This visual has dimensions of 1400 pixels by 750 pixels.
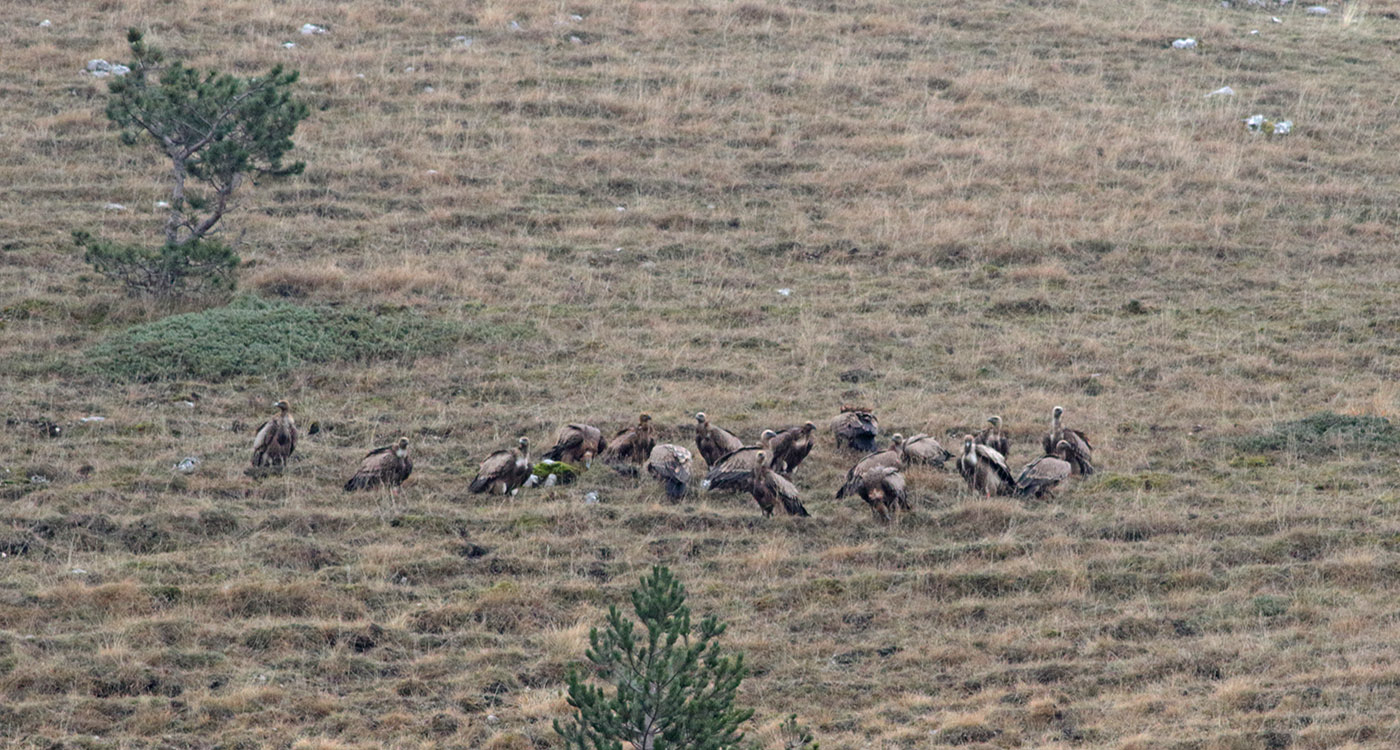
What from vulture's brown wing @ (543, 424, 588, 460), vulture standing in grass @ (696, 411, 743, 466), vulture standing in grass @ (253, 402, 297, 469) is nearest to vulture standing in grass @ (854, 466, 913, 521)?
vulture standing in grass @ (696, 411, 743, 466)

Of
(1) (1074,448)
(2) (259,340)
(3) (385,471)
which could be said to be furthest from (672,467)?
(2) (259,340)

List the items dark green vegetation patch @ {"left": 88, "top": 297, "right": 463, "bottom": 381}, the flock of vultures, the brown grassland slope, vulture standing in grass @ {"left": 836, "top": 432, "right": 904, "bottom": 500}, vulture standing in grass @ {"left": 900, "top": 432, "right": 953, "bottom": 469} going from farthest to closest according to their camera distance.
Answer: dark green vegetation patch @ {"left": 88, "top": 297, "right": 463, "bottom": 381} < vulture standing in grass @ {"left": 900, "top": 432, "right": 953, "bottom": 469} < vulture standing in grass @ {"left": 836, "top": 432, "right": 904, "bottom": 500} < the flock of vultures < the brown grassland slope

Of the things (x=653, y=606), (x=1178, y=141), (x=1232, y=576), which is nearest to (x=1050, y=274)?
(x=1178, y=141)

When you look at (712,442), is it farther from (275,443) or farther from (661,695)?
(661,695)

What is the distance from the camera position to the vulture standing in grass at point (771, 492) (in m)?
12.3

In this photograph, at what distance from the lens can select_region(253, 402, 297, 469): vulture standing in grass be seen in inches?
508

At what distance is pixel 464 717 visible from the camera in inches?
370

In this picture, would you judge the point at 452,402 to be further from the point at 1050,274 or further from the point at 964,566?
the point at 1050,274

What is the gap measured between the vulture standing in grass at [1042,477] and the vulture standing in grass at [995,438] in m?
0.49

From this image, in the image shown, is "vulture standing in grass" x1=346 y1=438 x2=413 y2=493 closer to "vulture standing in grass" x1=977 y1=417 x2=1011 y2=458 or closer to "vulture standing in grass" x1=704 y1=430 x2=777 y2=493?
"vulture standing in grass" x1=704 y1=430 x2=777 y2=493

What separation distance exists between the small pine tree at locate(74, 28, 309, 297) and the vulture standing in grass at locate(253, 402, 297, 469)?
Result: 4836 millimetres

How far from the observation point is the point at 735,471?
12.7 meters

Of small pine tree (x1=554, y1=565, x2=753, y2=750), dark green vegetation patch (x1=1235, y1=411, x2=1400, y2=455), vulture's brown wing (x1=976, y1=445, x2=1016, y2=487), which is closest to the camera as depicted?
small pine tree (x1=554, y1=565, x2=753, y2=750)

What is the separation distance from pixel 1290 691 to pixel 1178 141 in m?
15.2
